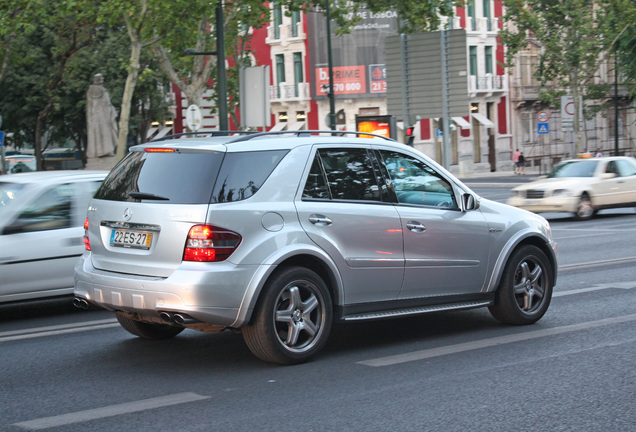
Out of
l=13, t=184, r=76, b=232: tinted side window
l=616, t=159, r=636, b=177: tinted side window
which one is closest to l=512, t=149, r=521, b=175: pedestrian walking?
l=616, t=159, r=636, b=177: tinted side window

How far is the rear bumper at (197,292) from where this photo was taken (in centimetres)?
609

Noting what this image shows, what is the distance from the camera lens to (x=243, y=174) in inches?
254

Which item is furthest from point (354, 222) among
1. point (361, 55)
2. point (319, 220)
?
point (361, 55)

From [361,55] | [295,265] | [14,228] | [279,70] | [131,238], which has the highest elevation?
[361,55]

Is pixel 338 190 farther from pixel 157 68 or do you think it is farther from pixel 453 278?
pixel 157 68

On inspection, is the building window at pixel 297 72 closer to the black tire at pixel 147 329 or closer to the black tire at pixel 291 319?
the black tire at pixel 147 329

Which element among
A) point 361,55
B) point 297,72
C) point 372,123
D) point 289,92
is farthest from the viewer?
point 289,92

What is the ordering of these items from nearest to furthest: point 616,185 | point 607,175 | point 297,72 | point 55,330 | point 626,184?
point 55,330
point 607,175
point 616,185
point 626,184
point 297,72

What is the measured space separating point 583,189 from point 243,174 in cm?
1769

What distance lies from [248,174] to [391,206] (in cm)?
132

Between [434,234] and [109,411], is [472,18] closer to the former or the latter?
[434,234]

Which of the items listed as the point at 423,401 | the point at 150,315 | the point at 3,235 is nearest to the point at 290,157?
the point at 150,315

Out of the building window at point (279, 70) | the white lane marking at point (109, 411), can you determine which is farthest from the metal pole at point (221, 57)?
the building window at point (279, 70)

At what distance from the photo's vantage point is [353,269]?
686cm
